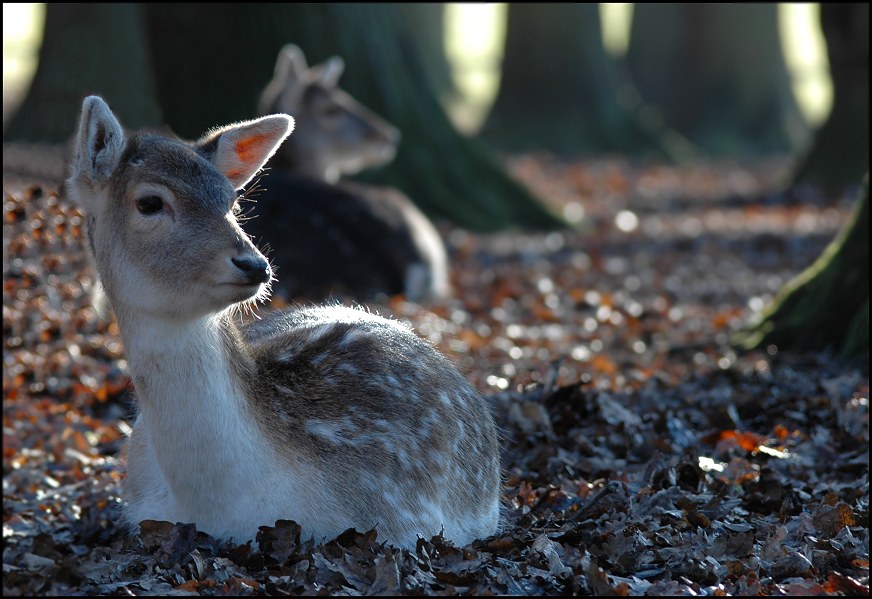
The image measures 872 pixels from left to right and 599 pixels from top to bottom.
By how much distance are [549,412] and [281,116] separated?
2.67 meters

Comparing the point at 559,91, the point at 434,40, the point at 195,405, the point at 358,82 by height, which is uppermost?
the point at 434,40

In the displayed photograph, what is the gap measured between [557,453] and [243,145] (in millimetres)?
2491

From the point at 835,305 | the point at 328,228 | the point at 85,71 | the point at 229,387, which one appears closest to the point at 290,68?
the point at 328,228

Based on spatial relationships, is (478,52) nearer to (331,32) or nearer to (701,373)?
(331,32)

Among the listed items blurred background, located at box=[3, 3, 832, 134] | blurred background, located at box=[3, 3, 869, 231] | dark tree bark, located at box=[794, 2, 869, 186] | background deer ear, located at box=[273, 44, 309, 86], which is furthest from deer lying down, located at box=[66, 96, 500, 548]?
blurred background, located at box=[3, 3, 832, 134]

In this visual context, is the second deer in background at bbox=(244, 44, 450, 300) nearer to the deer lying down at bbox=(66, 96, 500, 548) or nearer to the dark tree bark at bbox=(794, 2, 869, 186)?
the deer lying down at bbox=(66, 96, 500, 548)

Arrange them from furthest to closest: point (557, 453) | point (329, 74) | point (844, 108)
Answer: point (844, 108) → point (329, 74) → point (557, 453)

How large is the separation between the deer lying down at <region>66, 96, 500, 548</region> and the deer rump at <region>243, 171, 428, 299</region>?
18.0 feet

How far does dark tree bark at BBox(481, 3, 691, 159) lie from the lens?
27875mm

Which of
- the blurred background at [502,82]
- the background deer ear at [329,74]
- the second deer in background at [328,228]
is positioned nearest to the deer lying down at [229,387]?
the blurred background at [502,82]

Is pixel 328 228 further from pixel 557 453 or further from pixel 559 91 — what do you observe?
pixel 559 91

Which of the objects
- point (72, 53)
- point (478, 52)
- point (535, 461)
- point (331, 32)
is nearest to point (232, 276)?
point (535, 461)

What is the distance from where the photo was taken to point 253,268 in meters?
4.43

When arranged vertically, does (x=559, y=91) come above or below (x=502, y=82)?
below
